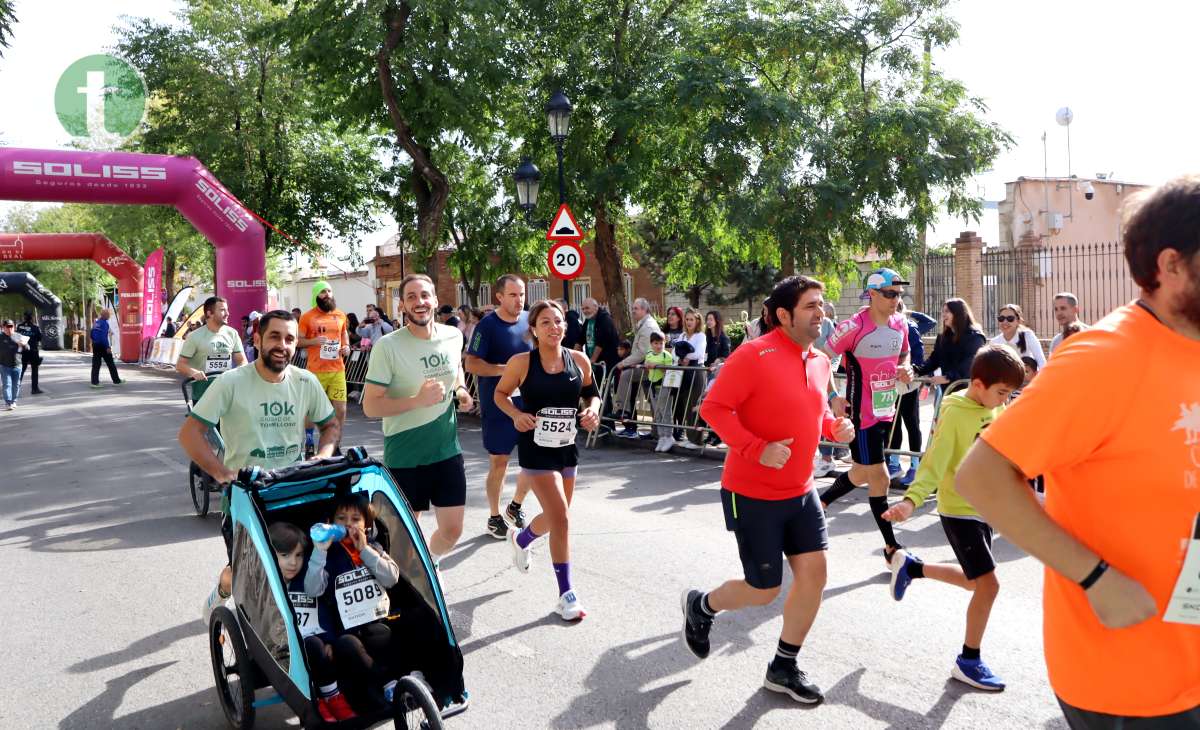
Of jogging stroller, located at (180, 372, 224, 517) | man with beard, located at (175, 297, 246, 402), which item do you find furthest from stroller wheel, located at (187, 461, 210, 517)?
man with beard, located at (175, 297, 246, 402)

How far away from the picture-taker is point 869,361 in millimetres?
6805

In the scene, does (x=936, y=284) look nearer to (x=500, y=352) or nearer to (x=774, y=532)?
(x=500, y=352)

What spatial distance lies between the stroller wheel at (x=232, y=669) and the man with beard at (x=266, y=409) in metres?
0.60

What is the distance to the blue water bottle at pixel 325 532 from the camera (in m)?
3.78

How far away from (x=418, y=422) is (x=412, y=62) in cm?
1339

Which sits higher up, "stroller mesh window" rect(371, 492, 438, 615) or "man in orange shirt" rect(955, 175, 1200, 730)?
"man in orange shirt" rect(955, 175, 1200, 730)

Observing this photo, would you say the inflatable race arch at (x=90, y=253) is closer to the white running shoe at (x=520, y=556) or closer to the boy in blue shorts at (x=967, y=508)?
the white running shoe at (x=520, y=556)

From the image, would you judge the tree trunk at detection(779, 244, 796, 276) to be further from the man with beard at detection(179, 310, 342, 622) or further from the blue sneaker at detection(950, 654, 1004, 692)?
the blue sneaker at detection(950, 654, 1004, 692)

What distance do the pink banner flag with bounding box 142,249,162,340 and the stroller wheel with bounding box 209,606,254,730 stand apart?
31.7m

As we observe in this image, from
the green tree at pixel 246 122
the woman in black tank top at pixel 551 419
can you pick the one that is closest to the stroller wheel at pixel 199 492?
the woman in black tank top at pixel 551 419

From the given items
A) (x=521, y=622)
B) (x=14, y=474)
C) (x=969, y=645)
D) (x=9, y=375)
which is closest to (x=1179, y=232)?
(x=969, y=645)

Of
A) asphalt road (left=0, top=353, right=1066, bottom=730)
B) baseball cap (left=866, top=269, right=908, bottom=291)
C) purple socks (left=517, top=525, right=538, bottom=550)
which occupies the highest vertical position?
baseball cap (left=866, top=269, right=908, bottom=291)

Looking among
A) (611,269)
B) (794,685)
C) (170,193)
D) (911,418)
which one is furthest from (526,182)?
(794,685)

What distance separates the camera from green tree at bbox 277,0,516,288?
16922 millimetres
